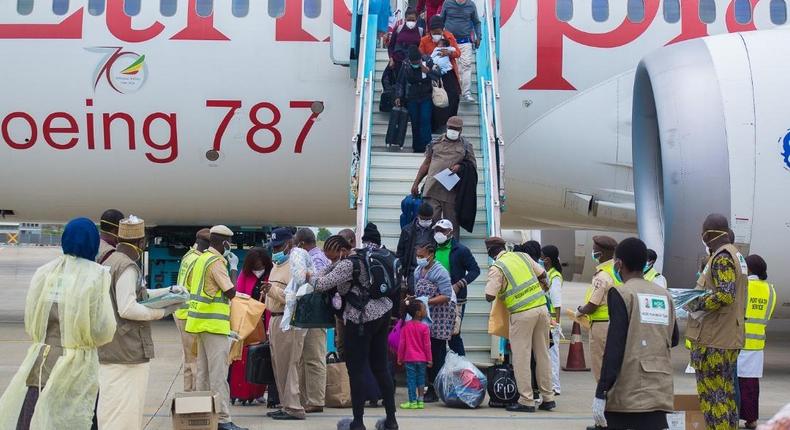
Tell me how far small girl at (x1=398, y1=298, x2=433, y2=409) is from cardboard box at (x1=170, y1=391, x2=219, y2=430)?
212 centimetres

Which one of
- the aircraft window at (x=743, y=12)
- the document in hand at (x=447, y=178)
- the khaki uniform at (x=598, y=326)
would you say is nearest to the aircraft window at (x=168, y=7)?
the document in hand at (x=447, y=178)

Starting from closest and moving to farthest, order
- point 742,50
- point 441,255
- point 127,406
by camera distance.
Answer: point 127,406
point 441,255
point 742,50

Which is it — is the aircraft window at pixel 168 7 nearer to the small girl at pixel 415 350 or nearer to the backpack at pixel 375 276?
the small girl at pixel 415 350

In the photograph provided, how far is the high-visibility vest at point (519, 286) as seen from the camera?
9523mm

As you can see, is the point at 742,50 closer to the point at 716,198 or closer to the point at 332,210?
the point at 716,198

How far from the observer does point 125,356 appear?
6348 mm

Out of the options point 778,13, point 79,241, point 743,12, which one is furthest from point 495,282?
point 778,13

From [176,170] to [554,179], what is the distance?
4.76 metres

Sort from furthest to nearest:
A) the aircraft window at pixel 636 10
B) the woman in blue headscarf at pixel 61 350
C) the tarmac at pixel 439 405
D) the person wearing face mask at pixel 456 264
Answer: the aircraft window at pixel 636 10
the person wearing face mask at pixel 456 264
the tarmac at pixel 439 405
the woman in blue headscarf at pixel 61 350

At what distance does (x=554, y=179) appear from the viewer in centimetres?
1459

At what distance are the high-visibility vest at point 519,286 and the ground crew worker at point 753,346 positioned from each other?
1.65 metres

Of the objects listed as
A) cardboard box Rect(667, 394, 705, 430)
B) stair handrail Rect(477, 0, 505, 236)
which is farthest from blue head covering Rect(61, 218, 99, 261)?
stair handrail Rect(477, 0, 505, 236)

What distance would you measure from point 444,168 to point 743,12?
229 inches

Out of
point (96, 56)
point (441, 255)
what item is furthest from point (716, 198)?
point (96, 56)
